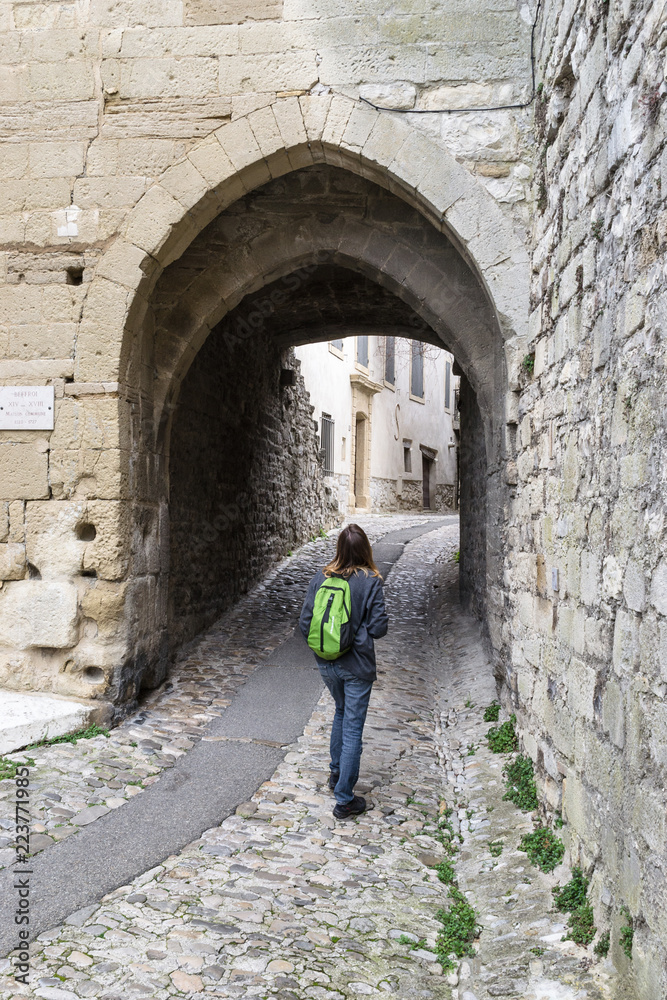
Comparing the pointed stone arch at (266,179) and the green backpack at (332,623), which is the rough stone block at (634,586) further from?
the pointed stone arch at (266,179)

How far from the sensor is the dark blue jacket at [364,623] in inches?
146

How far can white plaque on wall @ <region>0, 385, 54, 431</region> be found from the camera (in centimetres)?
504

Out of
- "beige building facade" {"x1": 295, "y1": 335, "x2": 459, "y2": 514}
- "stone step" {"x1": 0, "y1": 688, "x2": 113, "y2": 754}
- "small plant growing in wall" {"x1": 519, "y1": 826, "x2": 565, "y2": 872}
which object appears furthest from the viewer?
"beige building facade" {"x1": 295, "y1": 335, "x2": 459, "y2": 514}

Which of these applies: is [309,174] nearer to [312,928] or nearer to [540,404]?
[540,404]

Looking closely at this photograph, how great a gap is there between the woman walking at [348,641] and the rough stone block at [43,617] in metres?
1.98

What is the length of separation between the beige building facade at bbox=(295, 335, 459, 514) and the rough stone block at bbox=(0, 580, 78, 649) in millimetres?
9549

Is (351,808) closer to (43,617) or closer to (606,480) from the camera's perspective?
(606,480)

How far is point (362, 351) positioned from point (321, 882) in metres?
17.5

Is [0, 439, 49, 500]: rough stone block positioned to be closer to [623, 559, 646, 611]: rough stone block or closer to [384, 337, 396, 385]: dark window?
[623, 559, 646, 611]: rough stone block

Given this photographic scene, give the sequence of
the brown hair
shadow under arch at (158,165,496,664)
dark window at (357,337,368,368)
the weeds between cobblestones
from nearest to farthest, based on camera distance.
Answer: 1. the weeds between cobblestones
2. the brown hair
3. shadow under arch at (158,165,496,664)
4. dark window at (357,337,368,368)

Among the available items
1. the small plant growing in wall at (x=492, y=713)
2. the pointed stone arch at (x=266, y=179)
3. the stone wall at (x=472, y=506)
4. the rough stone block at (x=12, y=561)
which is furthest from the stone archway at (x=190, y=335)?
the stone wall at (x=472, y=506)

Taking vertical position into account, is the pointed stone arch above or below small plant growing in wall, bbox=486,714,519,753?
above

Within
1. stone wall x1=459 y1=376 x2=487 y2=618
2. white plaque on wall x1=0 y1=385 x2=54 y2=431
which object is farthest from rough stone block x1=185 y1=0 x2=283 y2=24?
stone wall x1=459 y1=376 x2=487 y2=618

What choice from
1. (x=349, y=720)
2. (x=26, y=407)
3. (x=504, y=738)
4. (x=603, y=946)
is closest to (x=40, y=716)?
(x=26, y=407)
